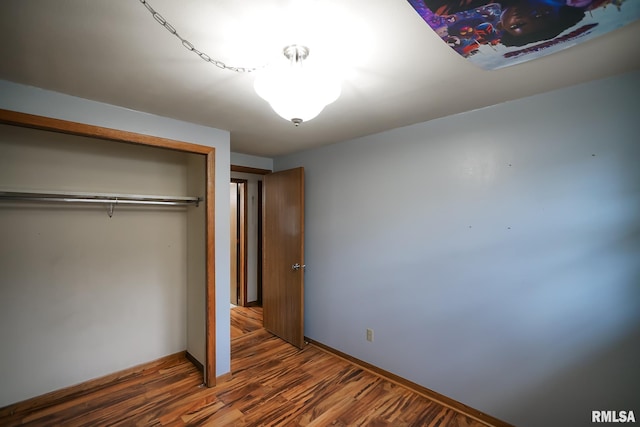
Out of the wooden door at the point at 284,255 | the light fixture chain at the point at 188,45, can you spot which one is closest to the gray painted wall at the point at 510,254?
the wooden door at the point at 284,255

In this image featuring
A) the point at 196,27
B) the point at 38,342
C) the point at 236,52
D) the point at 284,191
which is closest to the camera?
the point at 196,27

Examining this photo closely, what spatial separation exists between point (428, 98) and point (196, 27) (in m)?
1.44

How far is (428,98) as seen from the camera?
1.83 metres

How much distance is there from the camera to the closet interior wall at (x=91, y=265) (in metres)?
2.06

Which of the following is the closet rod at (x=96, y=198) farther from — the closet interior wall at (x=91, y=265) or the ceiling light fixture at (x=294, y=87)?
the ceiling light fixture at (x=294, y=87)

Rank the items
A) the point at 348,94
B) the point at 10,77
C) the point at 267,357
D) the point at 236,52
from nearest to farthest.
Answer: the point at 236,52 < the point at 10,77 < the point at 348,94 < the point at 267,357

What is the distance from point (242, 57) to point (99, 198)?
1.91 metres

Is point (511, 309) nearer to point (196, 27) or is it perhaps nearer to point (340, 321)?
point (340, 321)

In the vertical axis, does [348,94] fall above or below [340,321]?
above

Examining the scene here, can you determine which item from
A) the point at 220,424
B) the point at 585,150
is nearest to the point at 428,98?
the point at 585,150

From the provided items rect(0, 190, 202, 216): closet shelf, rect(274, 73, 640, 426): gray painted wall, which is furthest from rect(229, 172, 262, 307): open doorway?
rect(274, 73, 640, 426): gray painted wall

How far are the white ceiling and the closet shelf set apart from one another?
0.80 m

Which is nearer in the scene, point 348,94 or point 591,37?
point 591,37

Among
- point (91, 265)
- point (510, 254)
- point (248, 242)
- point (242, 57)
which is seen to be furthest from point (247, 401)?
point (248, 242)
